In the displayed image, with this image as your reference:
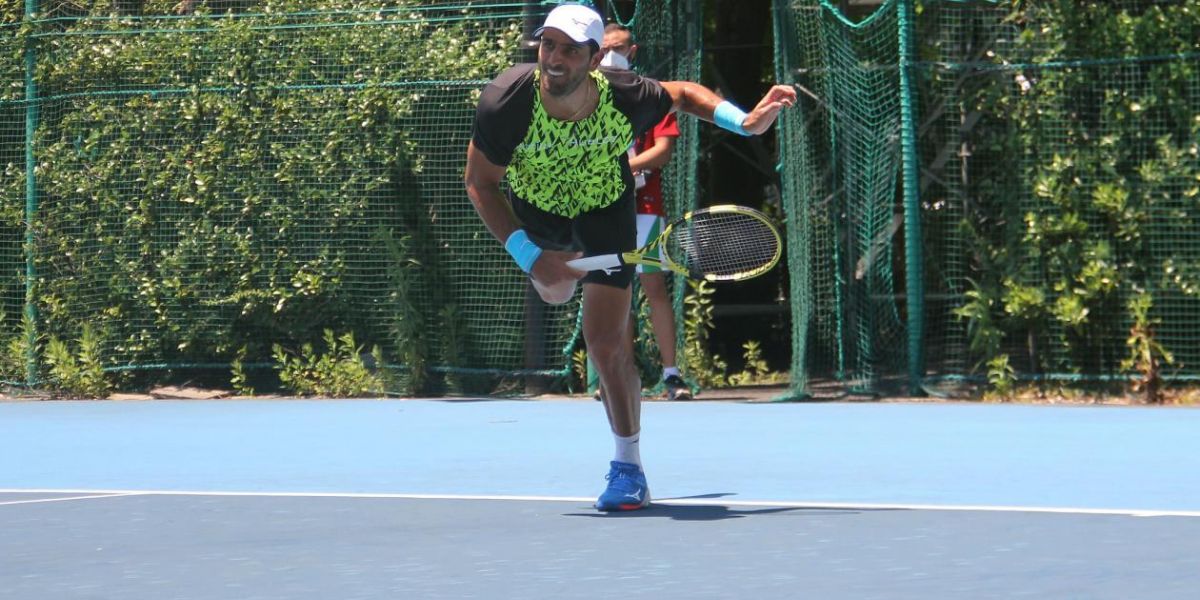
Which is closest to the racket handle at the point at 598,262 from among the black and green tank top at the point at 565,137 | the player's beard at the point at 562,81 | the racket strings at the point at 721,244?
the black and green tank top at the point at 565,137

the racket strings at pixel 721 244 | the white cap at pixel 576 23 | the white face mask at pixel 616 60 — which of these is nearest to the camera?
the white cap at pixel 576 23

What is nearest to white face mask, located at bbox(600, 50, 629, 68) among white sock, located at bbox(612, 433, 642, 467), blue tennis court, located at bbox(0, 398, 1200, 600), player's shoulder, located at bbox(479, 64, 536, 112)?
blue tennis court, located at bbox(0, 398, 1200, 600)

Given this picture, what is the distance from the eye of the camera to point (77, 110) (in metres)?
11.5

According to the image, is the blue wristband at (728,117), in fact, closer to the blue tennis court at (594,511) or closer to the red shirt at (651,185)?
the blue tennis court at (594,511)

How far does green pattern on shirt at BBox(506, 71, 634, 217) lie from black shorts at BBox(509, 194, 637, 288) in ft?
0.10

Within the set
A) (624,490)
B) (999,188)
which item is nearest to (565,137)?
(624,490)

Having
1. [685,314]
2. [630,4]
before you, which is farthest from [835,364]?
[630,4]

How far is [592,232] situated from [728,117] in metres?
0.60

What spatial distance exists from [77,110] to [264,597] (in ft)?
24.7

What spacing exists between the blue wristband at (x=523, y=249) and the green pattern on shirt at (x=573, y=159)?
308mm

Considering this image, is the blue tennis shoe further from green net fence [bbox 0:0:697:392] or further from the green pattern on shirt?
green net fence [bbox 0:0:697:392]

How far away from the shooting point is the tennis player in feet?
20.1

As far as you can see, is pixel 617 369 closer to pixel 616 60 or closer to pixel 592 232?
pixel 592 232

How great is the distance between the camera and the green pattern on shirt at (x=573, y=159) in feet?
20.8
